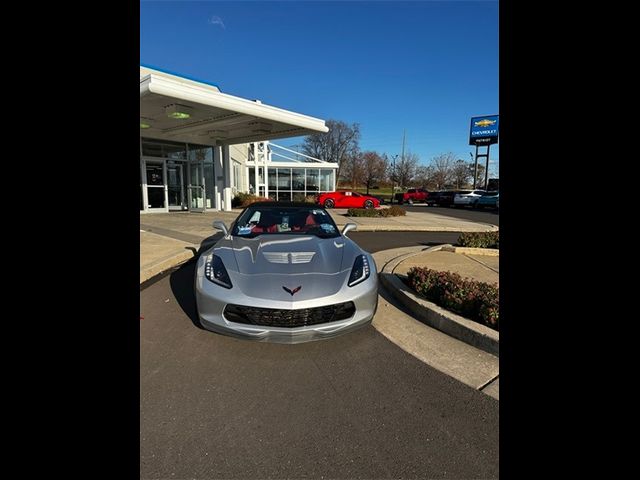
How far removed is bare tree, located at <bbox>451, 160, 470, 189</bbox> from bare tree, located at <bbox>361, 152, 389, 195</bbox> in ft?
45.5

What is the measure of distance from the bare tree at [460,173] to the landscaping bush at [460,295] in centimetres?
6632

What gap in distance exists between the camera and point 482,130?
1578 inches

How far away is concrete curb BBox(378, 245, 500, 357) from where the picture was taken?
10.5ft

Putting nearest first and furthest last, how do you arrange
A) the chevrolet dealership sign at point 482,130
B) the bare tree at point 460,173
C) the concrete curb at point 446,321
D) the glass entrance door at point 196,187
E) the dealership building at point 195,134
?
1. the concrete curb at point 446,321
2. the dealership building at point 195,134
3. the glass entrance door at point 196,187
4. the chevrolet dealership sign at point 482,130
5. the bare tree at point 460,173

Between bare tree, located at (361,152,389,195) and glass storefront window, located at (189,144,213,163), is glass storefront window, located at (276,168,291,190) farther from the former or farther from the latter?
bare tree, located at (361,152,389,195)

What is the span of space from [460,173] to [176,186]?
59795 mm

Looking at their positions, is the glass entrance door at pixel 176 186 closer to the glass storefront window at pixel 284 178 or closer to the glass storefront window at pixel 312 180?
the glass storefront window at pixel 284 178

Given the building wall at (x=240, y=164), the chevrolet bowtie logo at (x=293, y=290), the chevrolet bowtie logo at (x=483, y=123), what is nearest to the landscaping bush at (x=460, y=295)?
the chevrolet bowtie logo at (x=293, y=290)

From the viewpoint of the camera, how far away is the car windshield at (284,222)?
461 cm

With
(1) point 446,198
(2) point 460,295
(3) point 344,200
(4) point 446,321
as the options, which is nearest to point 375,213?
(3) point 344,200
